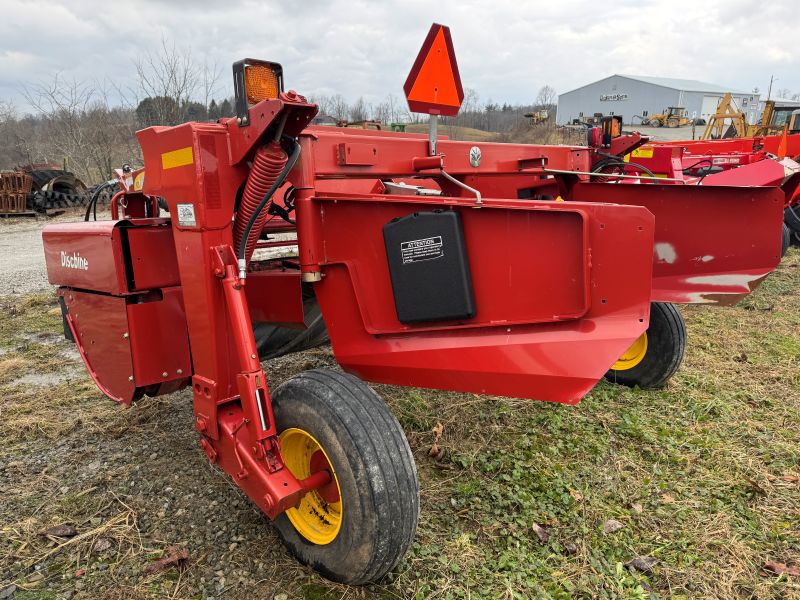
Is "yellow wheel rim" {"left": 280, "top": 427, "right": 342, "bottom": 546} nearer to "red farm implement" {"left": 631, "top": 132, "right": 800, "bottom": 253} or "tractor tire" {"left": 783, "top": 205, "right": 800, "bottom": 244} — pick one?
"red farm implement" {"left": 631, "top": 132, "right": 800, "bottom": 253}

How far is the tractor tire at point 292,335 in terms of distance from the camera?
10.8 ft

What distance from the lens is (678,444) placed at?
10.7ft

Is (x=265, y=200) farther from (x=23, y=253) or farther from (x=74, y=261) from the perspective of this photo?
(x=23, y=253)

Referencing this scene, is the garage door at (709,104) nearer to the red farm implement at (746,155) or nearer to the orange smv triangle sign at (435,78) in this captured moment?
the red farm implement at (746,155)

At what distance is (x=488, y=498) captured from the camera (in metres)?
2.78

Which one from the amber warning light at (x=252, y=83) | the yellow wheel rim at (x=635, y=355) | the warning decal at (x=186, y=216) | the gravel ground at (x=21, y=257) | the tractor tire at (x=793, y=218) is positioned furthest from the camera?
the tractor tire at (x=793, y=218)

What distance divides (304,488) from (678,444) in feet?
7.50

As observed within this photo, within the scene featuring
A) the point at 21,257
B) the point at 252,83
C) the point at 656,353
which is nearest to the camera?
the point at 252,83

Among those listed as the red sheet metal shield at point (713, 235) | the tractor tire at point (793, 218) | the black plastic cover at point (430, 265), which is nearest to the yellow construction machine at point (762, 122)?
the tractor tire at point (793, 218)

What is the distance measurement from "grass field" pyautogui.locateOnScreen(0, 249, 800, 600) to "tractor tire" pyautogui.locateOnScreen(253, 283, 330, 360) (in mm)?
678

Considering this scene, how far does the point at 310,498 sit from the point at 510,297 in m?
1.17

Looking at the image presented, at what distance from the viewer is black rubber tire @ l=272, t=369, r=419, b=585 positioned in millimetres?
1938

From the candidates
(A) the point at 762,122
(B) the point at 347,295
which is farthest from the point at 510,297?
(A) the point at 762,122

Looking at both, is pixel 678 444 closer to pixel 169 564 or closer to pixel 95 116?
pixel 169 564
